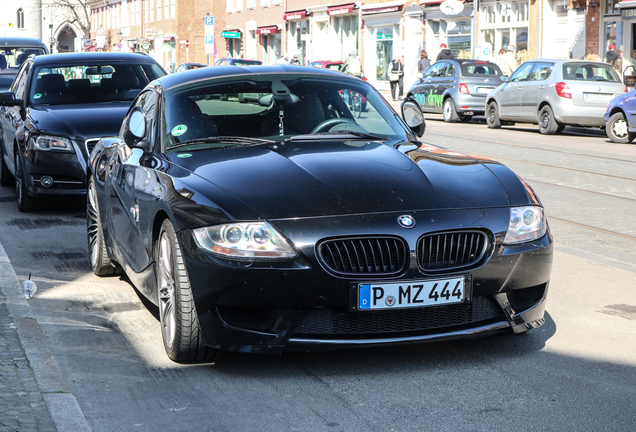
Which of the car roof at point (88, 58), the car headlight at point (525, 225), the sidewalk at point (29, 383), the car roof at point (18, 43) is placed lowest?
the sidewalk at point (29, 383)

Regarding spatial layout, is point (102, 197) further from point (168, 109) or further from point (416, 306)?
point (416, 306)

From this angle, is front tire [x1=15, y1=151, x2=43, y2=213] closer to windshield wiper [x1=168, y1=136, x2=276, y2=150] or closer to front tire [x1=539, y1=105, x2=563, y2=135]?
windshield wiper [x1=168, y1=136, x2=276, y2=150]

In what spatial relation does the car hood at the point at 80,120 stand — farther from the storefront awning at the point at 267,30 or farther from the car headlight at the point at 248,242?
the storefront awning at the point at 267,30

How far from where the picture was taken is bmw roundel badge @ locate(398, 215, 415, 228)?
404 cm

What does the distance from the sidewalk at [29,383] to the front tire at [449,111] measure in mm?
19881

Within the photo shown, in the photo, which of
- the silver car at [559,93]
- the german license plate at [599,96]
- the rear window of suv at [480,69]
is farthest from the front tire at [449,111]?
the german license plate at [599,96]

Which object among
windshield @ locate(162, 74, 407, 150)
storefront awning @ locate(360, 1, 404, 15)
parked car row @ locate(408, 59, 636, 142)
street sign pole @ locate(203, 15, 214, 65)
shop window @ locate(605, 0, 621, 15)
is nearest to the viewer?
windshield @ locate(162, 74, 407, 150)

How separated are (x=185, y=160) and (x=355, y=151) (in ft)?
2.82

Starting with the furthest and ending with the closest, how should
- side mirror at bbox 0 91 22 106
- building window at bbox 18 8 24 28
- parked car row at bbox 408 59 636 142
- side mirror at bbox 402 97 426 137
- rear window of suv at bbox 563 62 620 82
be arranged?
building window at bbox 18 8 24 28 < rear window of suv at bbox 563 62 620 82 < parked car row at bbox 408 59 636 142 < side mirror at bbox 0 91 22 106 < side mirror at bbox 402 97 426 137

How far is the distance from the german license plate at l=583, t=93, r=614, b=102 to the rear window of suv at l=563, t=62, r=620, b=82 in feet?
1.74

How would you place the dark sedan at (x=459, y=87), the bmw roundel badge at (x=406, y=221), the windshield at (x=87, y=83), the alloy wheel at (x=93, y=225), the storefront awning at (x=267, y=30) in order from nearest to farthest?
1. the bmw roundel badge at (x=406, y=221)
2. the alloy wheel at (x=93, y=225)
3. the windshield at (x=87, y=83)
4. the dark sedan at (x=459, y=87)
5. the storefront awning at (x=267, y=30)

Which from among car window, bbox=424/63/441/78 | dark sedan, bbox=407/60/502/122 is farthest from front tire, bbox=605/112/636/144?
car window, bbox=424/63/441/78

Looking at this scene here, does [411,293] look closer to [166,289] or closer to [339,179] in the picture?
[339,179]

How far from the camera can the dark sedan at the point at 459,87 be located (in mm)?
23906
